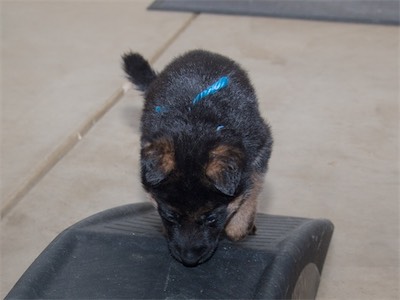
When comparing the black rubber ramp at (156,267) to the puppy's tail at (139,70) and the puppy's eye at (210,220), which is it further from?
the puppy's tail at (139,70)

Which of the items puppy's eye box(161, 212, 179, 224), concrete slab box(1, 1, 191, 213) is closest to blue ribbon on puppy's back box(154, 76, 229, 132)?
puppy's eye box(161, 212, 179, 224)

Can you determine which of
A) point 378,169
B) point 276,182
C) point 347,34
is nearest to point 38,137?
point 276,182

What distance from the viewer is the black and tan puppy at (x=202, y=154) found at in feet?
10.1

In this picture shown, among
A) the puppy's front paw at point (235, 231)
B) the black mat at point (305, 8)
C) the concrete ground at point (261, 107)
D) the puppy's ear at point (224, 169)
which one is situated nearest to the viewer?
the puppy's ear at point (224, 169)

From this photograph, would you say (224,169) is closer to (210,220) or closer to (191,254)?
(210,220)

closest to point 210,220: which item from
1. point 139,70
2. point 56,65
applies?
point 139,70

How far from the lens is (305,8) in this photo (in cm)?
773

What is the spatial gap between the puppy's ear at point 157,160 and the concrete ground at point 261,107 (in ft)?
4.61

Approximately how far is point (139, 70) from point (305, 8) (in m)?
3.95

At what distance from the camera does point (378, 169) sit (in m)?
5.09

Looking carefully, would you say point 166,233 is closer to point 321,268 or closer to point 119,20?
point 321,268

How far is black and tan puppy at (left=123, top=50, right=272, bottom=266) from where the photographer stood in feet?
10.1

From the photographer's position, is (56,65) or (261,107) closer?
(261,107)

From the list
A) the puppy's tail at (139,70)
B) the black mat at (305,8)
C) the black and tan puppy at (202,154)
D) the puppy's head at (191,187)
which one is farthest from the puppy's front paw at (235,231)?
the black mat at (305,8)
